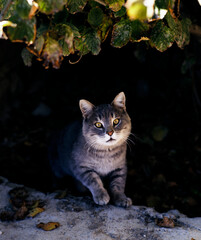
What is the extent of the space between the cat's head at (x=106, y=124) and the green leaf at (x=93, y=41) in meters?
0.86

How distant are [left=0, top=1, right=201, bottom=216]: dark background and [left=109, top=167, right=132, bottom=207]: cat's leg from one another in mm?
464

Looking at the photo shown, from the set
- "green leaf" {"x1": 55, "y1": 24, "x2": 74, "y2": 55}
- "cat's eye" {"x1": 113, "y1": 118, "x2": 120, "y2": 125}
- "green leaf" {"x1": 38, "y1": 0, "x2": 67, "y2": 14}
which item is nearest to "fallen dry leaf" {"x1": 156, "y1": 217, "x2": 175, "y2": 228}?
"cat's eye" {"x1": 113, "y1": 118, "x2": 120, "y2": 125}

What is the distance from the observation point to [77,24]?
2.15 m

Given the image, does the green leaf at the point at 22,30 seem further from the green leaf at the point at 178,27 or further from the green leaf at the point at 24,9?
the green leaf at the point at 178,27

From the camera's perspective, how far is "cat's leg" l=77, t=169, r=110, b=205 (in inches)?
101

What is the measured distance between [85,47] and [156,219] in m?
1.56

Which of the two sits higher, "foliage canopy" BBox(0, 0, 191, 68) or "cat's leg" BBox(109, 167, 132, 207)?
"foliage canopy" BBox(0, 0, 191, 68)

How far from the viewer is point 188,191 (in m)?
3.30

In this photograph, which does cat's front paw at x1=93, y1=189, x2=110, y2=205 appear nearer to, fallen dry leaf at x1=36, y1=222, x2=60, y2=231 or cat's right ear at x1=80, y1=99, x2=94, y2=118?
Result: fallen dry leaf at x1=36, y1=222, x2=60, y2=231

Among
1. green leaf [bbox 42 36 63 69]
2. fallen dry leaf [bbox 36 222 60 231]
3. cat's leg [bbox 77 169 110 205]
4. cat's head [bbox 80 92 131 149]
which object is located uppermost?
green leaf [bbox 42 36 63 69]

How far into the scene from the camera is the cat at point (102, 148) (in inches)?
108

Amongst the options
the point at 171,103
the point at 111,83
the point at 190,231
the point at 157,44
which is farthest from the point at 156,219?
the point at 111,83

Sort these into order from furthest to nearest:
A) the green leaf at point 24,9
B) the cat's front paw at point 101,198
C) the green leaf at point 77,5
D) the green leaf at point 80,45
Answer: the cat's front paw at point 101,198
the green leaf at point 80,45
the green leaf at point 77,5
the green leaf at point 24,9

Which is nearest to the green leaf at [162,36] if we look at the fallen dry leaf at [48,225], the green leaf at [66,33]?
the green leaf at [66,33]
